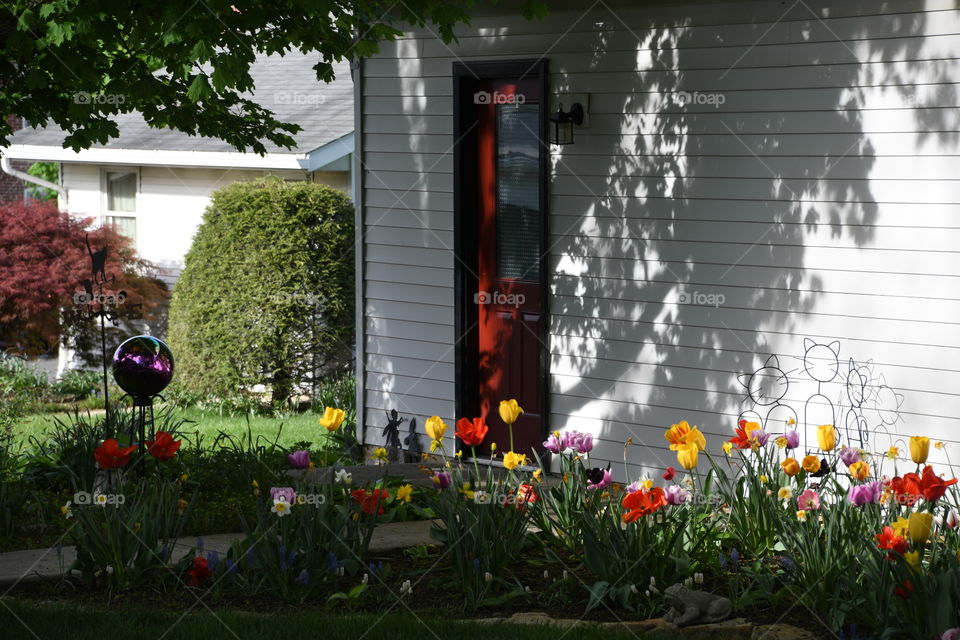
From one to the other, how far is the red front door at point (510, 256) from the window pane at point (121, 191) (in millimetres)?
8929

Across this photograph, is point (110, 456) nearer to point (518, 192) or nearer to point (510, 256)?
point (510, 256)

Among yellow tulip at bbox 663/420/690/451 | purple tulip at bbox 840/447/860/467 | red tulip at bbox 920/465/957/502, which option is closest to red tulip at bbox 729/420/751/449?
yellow tulip at bbox 663/420/690/451

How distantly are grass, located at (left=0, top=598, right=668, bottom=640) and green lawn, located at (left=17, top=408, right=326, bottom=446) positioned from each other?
5444 mm

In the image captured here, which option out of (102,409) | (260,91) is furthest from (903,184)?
(260,91)

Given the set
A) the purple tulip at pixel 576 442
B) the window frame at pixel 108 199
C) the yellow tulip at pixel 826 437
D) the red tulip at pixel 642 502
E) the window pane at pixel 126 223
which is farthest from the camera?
the window pane at pixel 126 223

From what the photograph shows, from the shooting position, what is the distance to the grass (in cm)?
455

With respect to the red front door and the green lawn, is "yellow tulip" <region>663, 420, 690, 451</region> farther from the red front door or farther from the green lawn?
the green lawn

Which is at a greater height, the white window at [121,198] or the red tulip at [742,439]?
the white window at [121,198]

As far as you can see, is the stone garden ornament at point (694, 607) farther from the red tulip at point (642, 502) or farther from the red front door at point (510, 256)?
the red front door at point (510, 256)

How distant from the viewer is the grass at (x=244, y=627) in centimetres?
455

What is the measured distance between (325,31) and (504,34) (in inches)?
72.8

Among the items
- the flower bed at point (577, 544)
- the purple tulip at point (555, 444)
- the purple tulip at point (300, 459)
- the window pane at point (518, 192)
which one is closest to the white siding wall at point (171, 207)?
the window pane at point (518, 192)

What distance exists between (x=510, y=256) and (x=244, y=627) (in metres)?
4.50

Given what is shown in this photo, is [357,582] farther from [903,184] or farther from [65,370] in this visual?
[65,370]
